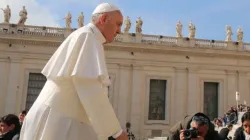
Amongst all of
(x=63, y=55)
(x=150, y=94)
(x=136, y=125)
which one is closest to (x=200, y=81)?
(x=150, y=94)

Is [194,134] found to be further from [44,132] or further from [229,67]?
[229,67]

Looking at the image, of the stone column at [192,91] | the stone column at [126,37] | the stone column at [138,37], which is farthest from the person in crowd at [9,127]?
the stone column at [192,91]

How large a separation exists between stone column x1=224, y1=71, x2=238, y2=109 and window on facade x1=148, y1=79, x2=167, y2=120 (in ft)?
17.9

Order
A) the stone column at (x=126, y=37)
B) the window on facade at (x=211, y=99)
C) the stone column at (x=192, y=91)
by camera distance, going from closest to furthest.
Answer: the stone column at (x=126, y=37)
the stone column at (x=192, y=91)
the window on facade at (x=211, y=99)

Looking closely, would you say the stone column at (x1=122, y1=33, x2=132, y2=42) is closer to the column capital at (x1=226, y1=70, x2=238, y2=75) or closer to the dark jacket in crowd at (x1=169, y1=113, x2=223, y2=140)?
the column capital at (x1=226, y1=70, x2=238, y2=75)

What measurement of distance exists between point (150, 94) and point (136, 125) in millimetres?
2938

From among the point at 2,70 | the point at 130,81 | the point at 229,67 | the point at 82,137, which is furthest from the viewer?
the point at 229,67

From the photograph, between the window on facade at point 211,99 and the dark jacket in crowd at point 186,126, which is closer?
the dark jacket in crowd at point 186,126

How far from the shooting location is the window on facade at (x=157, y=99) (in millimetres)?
29203

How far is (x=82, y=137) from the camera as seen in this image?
2.56 meters

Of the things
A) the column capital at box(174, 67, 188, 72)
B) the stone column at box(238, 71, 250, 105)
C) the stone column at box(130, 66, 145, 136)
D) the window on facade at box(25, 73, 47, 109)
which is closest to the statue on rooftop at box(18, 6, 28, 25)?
the window on facade at box(25, 73, 47, 109)

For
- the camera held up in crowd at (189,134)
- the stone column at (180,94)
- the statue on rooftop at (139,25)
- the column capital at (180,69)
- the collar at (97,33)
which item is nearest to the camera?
→ the collar at (97,33)

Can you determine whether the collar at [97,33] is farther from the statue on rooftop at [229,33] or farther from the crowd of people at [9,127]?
the statue on rooftop at [229,33]

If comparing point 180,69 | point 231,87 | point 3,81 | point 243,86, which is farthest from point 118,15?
point 243,86
